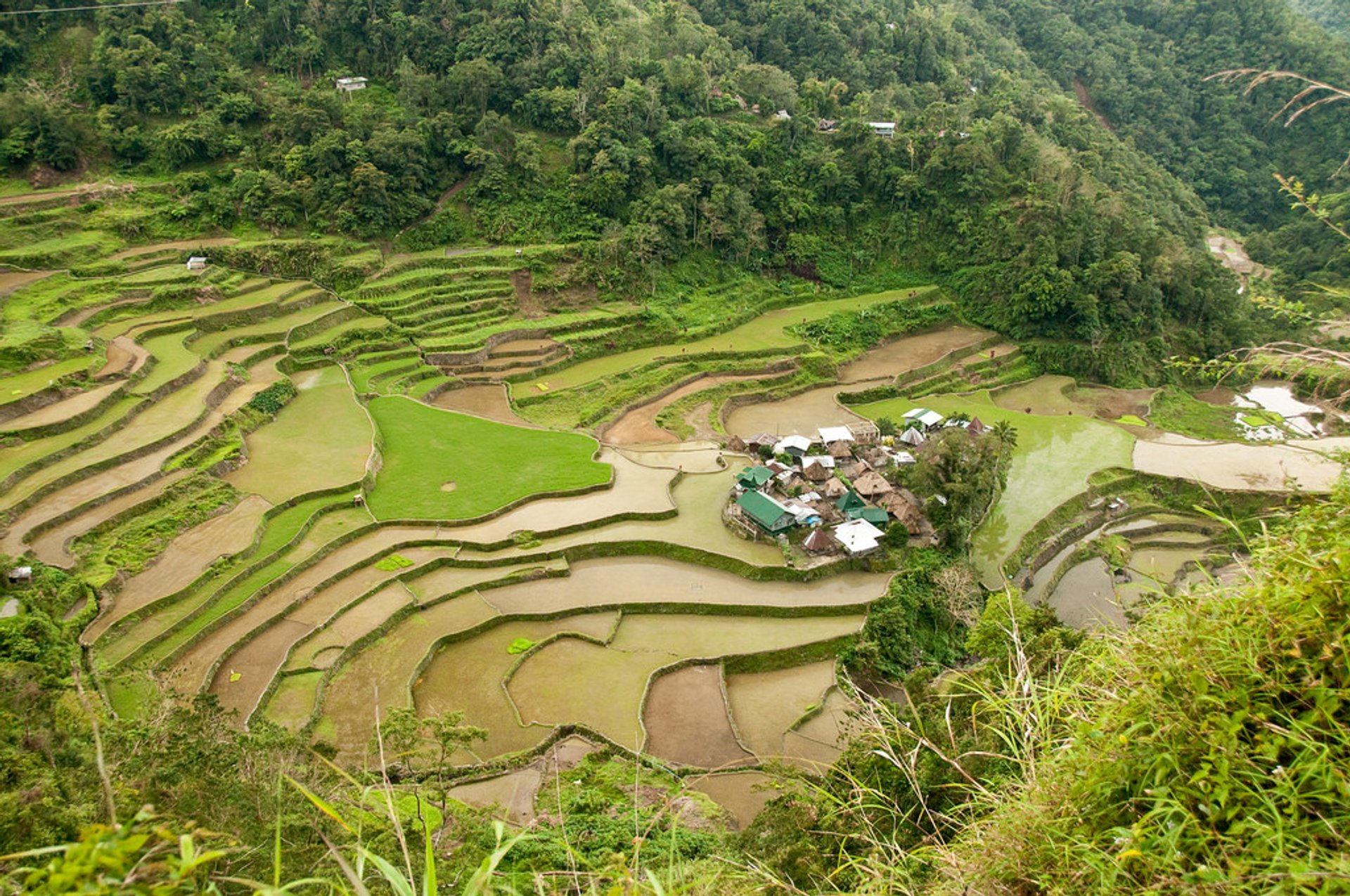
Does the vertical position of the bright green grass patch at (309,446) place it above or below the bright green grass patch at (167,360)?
below

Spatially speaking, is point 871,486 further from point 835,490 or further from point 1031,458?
point 1031,458

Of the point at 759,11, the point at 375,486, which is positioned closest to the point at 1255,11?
the point at 759,11

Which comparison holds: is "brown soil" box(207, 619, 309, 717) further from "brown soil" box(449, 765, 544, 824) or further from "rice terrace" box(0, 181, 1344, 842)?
"brown soil" box(449, 765, 544, 824)

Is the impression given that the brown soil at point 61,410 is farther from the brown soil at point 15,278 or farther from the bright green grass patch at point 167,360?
the brown soil at point 15,278

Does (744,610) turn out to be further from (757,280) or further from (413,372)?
(757,280)

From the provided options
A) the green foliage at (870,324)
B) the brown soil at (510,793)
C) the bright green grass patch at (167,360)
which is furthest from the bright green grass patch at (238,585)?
the green foliage at (870,324)
